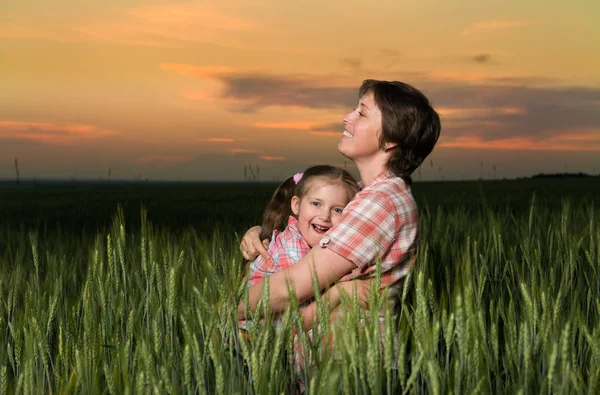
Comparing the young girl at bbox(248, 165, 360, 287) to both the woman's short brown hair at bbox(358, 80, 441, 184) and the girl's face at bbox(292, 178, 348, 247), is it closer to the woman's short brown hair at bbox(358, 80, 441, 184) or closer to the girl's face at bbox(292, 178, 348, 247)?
the girl's face at bbox(292, 178, 348, 247)

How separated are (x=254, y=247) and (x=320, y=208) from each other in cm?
43

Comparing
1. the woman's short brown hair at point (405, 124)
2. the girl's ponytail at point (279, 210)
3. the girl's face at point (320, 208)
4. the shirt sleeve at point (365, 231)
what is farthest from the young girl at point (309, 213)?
the shirt sleeve at point (365, 231)

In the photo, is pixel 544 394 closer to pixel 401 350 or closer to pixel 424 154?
pixel 401 350

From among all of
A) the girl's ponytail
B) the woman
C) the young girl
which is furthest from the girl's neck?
the girl's ponytail

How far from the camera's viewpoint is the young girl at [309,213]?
3037 millimetres

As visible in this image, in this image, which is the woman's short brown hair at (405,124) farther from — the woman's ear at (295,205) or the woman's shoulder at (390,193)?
the woman's ear at (295,205)

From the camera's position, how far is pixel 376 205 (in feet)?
8.48

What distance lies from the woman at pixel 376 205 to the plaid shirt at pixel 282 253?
60mm

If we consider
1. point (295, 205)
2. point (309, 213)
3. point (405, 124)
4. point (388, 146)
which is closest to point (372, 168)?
point (388, 146)

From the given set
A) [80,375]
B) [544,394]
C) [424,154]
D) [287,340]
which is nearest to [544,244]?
[424,154]

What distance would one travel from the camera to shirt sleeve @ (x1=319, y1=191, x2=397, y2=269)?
8.27 feet

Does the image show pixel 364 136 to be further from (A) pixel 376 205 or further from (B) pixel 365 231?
(B) pixel 365 231

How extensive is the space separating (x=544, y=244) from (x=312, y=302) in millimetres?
3056

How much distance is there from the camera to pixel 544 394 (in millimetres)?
1960
